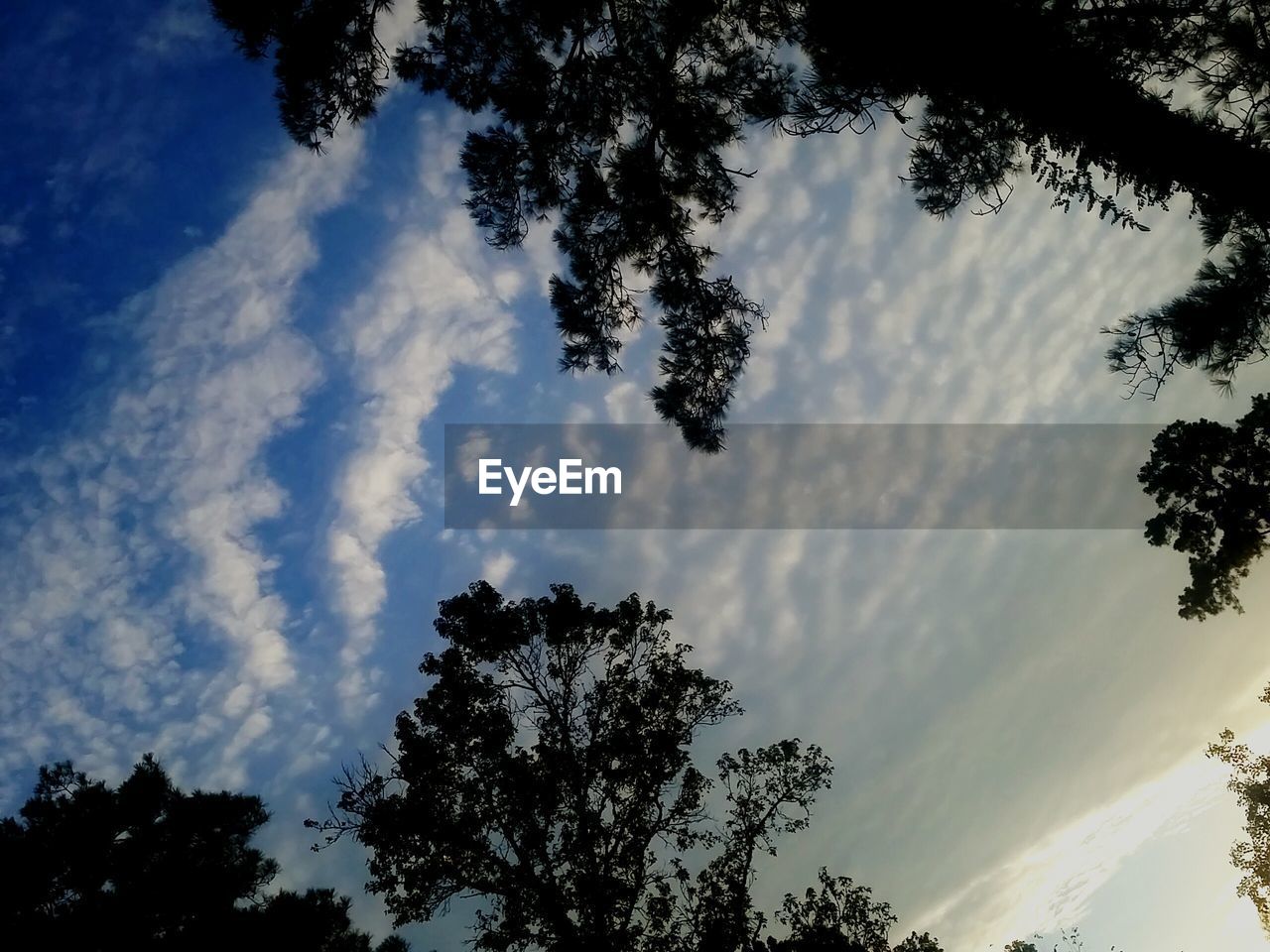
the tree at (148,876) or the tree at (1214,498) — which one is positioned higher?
the tree at (1214,498)

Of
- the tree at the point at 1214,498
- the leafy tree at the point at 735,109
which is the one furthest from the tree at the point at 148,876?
the tree at the point at 1214,498

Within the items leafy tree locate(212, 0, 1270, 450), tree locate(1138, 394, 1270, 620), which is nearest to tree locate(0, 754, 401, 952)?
leafy tree locate(212, 0, 1270, 450)

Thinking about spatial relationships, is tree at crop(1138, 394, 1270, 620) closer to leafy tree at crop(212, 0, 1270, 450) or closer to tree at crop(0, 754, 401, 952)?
leafy tree at crop(212, 0, 1270, 450)

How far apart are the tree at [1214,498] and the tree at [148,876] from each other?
656 inches

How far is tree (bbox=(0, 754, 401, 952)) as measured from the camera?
8.70m

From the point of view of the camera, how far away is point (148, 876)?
393 inches

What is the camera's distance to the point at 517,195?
7.25 meters

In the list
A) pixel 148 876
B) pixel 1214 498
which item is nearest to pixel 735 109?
pixel 1214 498

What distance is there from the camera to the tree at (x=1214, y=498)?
9.95 metres

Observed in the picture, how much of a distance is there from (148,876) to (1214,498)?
2069 cm

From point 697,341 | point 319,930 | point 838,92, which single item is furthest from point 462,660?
point 838,92

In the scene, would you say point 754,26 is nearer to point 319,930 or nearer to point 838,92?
point 838,92

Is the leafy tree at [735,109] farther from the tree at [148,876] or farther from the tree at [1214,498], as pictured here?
the tree at [148,876]

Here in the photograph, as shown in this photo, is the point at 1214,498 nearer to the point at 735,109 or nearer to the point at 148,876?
the point at 735,109
